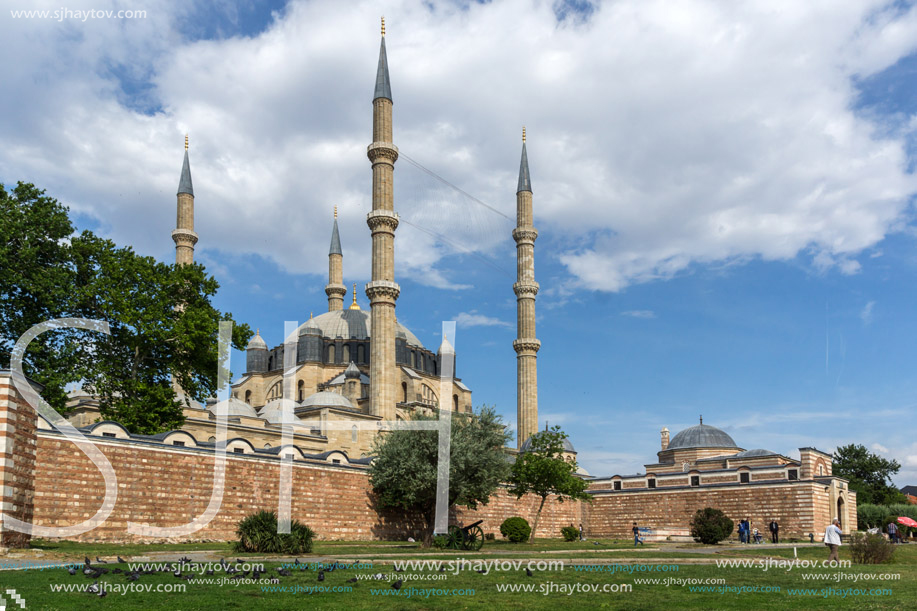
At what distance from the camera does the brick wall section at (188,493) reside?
716 inches

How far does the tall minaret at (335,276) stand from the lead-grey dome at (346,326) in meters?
2.40

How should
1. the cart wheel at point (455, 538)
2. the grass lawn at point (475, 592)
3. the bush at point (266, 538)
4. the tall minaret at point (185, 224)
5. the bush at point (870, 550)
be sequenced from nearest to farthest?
the grass lawn at point (475, 592), the bush at point (266, 538), the bush at point (870, 550), the cart wheel at point (455, 538), the tall minaret at point (185, 224)

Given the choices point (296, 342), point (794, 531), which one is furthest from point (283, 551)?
point (296, 342)

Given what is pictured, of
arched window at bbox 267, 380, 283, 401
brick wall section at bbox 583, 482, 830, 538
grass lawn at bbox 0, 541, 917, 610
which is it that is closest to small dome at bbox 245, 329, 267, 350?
arched window at bbox 267, 380, 283, 401

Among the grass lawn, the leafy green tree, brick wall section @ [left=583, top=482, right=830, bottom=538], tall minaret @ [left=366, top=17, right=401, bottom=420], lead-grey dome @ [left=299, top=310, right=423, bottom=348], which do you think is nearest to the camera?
the grass lawn

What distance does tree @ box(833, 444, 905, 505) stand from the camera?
58094mm

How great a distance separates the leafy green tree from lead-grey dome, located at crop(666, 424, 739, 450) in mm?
38058

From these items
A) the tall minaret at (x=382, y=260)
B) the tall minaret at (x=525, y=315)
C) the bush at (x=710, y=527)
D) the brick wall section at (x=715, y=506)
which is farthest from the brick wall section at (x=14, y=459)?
the tall minaret at (x=525, y=315)

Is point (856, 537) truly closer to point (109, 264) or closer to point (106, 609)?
point (106, 609)

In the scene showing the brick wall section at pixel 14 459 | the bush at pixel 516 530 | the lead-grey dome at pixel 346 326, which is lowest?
the bush at pixel 516 530

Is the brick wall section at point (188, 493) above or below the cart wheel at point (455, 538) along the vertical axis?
above

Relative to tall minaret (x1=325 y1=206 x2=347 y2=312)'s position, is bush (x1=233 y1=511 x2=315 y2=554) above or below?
below

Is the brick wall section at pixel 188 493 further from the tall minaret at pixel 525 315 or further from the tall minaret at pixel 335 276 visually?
the tall minaret at pixel 335 276

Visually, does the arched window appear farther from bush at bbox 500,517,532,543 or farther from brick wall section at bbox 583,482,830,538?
bush at bbox 500,517,532,543
